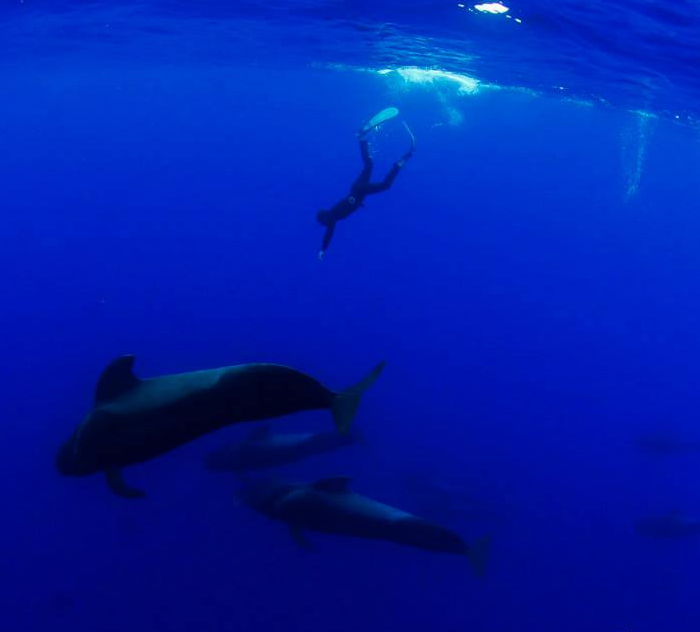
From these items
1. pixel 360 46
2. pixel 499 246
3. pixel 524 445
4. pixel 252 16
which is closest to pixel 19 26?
pixel 252 16

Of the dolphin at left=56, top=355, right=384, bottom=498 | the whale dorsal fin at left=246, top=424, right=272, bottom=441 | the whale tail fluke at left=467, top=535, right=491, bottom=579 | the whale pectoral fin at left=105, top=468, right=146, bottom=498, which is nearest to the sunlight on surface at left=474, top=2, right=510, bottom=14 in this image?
the whale dorsal fin at left=246, top=424, right=272, bottom=441

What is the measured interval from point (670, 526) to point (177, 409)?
1614 centimetres

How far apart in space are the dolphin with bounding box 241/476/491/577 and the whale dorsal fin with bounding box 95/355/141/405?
176 inches

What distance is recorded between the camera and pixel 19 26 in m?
26.3

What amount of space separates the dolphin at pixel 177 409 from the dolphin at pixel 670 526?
1508 cm

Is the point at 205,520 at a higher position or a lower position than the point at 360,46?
lower

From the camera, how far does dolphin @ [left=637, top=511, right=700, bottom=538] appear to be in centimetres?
1617

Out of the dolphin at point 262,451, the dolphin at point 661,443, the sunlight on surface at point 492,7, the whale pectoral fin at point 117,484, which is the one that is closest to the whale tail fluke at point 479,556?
the dolphin at point 262,451

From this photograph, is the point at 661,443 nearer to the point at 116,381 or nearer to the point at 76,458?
the point at 116,381

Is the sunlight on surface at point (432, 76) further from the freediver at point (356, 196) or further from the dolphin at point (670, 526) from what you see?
the dolphin at point (670, 526)

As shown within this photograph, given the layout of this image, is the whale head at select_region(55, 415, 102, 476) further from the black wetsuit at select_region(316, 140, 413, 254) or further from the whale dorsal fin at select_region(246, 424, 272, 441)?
the black wetsuit at select_region(316, 140, 413, 254)

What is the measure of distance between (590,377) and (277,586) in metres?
20.1

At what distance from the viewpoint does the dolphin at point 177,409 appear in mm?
4258

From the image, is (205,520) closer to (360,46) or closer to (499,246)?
(360,46)
